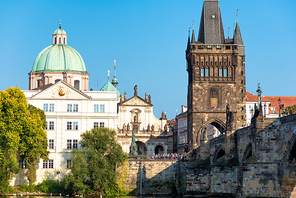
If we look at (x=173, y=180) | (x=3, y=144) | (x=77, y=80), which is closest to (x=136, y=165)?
(x=173, y=180)

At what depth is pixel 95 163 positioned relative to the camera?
6669 cm

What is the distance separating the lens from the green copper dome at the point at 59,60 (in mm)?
94125

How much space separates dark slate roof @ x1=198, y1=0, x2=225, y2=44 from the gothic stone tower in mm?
146

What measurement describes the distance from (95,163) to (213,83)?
23.6 meters

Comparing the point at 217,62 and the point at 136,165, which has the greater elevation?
the point at 217,62

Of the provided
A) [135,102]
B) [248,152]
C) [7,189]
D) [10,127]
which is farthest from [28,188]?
[135,102]

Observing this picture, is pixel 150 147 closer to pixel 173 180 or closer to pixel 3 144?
pixel 173 180

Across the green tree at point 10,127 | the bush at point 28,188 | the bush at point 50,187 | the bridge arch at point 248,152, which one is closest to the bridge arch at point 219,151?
the bridge arch at point 248,152

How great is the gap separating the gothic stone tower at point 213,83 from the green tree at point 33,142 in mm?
21595

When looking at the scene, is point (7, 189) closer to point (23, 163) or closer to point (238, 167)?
point (23, 163)

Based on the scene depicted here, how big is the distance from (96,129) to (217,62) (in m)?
22.2

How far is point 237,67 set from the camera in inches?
3305

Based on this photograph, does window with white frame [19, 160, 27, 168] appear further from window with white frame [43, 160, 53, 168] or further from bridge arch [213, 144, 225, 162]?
bridge arch [213, 144, 225, 162]

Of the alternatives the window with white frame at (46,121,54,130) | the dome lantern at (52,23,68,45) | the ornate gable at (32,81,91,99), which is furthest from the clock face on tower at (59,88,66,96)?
the dome lantern at (52,23,68,45)
